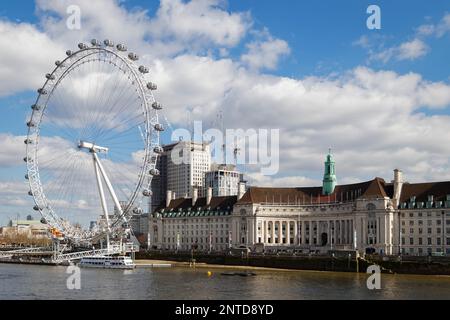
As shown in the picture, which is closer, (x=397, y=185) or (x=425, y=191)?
(x=425, y=191)

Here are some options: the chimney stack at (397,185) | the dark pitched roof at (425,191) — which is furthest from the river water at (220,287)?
the chimney stack at (397,185)

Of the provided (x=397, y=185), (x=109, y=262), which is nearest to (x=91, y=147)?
(x=109, y=262)

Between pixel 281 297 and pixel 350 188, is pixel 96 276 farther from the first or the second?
pixel 350 188

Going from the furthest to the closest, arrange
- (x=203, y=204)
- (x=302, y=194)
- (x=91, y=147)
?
(x=203, y=204), (x=302, y=194), (x=91, y=147)

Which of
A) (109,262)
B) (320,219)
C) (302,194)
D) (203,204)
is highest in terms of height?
(302,194)

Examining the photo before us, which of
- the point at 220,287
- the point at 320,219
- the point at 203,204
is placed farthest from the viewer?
the point at 203,204

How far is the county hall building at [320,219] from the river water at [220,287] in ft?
89.9

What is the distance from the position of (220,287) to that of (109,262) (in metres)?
41.3

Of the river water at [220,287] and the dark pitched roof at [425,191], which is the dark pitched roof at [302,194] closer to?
the dark pitched roof at [425,191]

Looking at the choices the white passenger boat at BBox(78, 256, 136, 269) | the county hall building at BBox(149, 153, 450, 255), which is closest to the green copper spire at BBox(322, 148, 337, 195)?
the county hall building at BBox(149, 153, 450, 255)

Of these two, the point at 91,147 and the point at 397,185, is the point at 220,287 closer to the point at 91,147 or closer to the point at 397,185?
the point at 91,147

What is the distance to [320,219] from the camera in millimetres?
131500

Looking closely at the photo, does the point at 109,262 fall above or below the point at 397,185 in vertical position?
below

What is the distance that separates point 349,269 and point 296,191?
4696 centimetres
